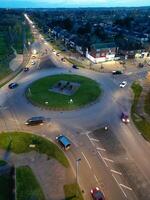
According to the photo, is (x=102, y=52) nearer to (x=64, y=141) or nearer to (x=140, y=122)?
(x=140, y=122)

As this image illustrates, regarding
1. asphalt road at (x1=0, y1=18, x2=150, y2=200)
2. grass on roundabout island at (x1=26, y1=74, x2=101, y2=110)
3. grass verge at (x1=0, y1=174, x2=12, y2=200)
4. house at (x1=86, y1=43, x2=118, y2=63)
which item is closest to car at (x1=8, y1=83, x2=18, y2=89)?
asphalt road at (x1=0, y1=18, x2=150, y2=200)

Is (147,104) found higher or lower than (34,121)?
lower

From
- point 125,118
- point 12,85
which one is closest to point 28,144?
point 125,118

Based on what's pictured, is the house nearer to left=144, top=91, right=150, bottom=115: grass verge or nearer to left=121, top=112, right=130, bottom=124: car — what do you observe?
left=144, top=91, right=150, bottom=115: grass verge

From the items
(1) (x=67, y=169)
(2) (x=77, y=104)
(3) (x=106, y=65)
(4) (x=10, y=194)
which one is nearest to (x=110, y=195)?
(1) (x=67, y=169)

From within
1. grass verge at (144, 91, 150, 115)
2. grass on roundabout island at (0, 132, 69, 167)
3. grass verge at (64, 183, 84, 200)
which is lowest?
grass verge at (144, 91, 150, 115)

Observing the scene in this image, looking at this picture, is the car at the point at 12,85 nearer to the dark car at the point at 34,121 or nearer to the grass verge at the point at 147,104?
the dark car at the point at 34,121

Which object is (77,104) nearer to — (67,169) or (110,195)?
(67,169)
